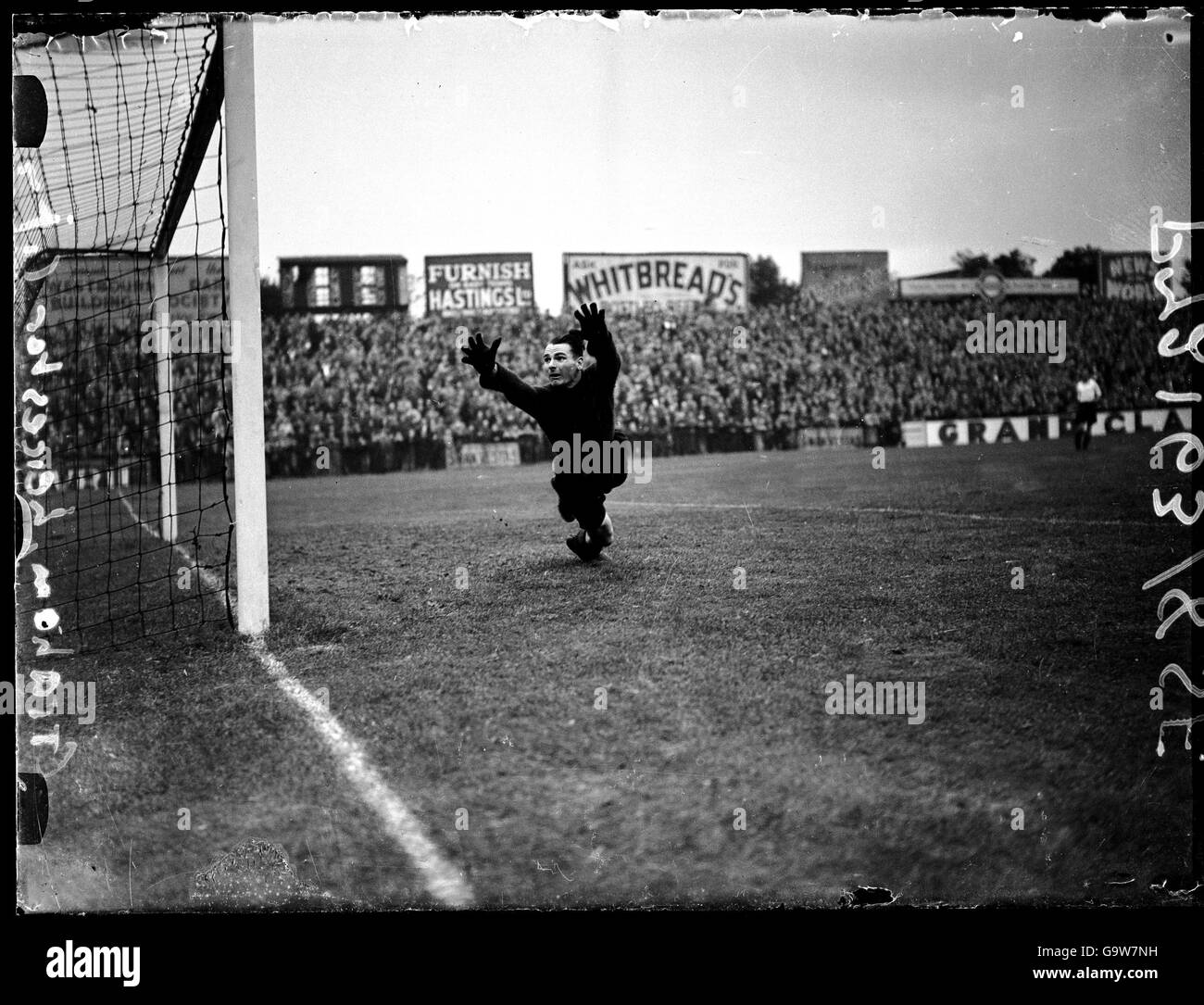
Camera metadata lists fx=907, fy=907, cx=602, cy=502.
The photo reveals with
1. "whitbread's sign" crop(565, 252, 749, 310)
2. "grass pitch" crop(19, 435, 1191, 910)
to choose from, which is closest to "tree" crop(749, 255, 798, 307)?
"whitbread's sign" crop(565, 252, 749, 310)

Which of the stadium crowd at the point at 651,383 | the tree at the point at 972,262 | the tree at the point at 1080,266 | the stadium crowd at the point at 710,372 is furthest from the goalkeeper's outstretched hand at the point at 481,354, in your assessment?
the tree at the point at 1080,266

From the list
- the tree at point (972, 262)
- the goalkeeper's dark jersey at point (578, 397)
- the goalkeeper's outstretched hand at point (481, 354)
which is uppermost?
the tree at point (972, 262)

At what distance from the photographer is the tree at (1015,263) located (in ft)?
12.1

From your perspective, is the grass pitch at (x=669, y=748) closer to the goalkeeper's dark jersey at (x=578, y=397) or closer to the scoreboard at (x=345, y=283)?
the goalkeeper's dark jersey at (x=578, y=397)

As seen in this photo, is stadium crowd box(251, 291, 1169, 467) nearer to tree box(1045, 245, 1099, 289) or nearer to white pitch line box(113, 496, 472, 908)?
tree box(1045, 245, 1099, 289)

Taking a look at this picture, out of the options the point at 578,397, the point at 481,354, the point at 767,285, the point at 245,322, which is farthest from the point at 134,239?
the point at 767,285

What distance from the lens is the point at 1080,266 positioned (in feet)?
11.7

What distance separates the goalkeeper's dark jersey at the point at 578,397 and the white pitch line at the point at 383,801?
4.83 ft

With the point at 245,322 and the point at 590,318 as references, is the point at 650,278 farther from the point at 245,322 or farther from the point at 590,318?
the point at 245,322

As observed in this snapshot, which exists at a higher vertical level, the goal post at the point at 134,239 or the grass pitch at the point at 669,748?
the goal post at the point at 134,239

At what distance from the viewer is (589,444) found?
445 cm

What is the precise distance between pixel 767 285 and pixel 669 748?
2.73 metres

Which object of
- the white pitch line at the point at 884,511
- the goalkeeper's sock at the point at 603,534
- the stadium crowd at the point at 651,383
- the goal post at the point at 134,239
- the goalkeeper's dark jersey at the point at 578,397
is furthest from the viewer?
the stadium crowd at the point at 651,383
